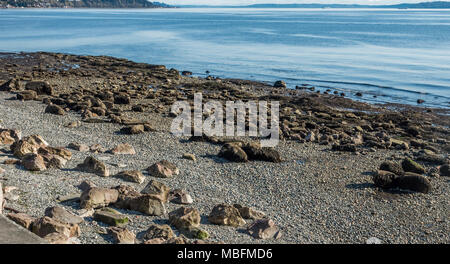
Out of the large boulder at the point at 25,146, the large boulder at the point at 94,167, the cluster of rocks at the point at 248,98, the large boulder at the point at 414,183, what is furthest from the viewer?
the cluster of rocks at the point at 248,98

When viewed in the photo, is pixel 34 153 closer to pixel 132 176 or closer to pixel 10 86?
pixel 132 176

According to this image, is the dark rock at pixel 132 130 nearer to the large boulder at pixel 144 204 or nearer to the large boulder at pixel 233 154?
the large boulder at pixel 233 154

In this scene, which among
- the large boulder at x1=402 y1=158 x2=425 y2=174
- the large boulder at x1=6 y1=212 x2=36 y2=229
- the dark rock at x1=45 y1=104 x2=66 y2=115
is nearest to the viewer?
the large boulder at x1=6 y1=212 x2=36 y2=229

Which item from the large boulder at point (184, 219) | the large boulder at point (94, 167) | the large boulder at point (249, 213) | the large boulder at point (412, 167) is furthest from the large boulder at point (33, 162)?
the large boulder at point (412, 167)

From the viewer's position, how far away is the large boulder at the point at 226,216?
1134 cm

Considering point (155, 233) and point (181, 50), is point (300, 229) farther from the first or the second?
point (181, 50)

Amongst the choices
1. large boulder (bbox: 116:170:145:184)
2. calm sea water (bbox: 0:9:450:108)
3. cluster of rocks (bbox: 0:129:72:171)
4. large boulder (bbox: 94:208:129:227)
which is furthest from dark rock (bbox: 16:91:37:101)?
calm sea water (bbox: 0:9:450:108)

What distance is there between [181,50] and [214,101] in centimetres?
3878

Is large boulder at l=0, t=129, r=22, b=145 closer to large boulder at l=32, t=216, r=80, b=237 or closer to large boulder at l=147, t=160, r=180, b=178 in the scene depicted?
large boulder at l=147, t=160, r=180, b=178

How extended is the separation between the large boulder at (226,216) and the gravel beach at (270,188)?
0.16 metres

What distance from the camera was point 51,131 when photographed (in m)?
19.7

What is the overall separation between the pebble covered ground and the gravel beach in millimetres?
30

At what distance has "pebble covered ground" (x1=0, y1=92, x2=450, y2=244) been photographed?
1154 centimetres

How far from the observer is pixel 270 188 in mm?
15133
